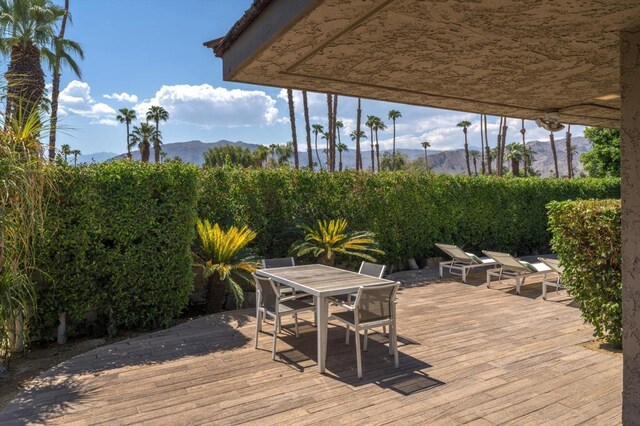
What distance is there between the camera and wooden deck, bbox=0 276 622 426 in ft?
11.4

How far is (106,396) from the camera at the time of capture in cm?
392

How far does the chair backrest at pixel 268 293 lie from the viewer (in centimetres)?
504

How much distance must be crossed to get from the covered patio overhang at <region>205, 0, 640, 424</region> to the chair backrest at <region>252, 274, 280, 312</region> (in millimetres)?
2656

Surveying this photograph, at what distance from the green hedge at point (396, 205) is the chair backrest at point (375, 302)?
4294 millimetres

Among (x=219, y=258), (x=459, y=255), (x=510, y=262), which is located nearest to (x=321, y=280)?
(x=219, y=258)

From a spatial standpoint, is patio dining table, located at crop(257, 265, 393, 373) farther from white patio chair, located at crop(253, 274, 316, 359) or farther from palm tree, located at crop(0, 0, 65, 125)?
palm tree, located at crop(0, 0, 65, 125)

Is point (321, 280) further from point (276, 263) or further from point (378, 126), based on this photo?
point (378, 126)

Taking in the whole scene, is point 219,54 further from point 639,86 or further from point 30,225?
point 30,225

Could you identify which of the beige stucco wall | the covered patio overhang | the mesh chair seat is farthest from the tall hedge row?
the beige stucco wall

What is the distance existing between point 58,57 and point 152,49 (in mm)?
5918

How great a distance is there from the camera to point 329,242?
28.2 ft

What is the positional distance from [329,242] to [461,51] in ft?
20.9

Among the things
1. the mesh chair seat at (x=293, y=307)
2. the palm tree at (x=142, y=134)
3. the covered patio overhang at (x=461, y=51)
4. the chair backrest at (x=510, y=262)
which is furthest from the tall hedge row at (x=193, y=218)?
the palm tree at (x=142, y=134)

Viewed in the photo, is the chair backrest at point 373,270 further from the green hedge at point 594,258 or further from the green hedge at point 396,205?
the green hedge at point 396,205
